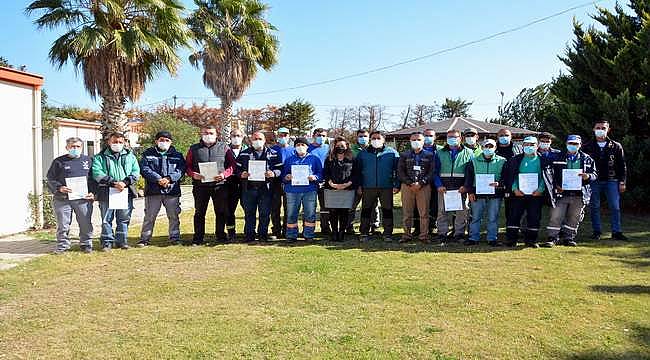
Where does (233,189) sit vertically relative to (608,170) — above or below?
below

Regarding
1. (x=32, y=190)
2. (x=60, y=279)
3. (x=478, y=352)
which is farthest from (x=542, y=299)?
(x=32, y=190)

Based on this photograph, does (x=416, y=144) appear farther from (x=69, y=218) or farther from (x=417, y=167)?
(x=69, y=218)

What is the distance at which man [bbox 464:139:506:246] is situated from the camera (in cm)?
819

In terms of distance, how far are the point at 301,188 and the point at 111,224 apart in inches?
129

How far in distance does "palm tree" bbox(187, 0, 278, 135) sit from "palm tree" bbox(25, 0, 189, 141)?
6094mm

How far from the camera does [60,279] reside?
636 centimetres

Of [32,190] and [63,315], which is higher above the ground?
[32,190]

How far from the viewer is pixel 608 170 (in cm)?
892

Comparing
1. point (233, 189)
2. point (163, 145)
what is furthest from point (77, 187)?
point (233, 189)

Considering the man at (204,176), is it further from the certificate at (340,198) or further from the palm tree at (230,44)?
the palm tree at (230,44)

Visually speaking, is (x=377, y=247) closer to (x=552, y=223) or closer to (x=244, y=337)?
(x=552, y=223)

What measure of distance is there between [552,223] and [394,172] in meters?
2.86

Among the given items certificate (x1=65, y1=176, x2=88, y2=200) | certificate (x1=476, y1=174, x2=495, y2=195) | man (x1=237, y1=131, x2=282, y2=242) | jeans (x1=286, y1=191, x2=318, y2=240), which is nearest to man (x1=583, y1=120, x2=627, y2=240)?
certificate (x1=476, y1=174, x2=495, y2=195)

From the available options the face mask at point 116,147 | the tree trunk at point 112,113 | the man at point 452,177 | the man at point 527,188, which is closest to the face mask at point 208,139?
the face mask at point 116,147
